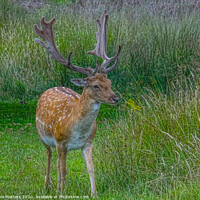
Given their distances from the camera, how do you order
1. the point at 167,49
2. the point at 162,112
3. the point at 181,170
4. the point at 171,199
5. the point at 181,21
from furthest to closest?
the point at 181,21, the point at 167,49, the point at 162,112, the point at 181,170, the point at 171,199

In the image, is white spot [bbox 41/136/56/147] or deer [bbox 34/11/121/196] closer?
deer [bbox 34/11/121/196]

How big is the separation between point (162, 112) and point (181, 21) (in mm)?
6570

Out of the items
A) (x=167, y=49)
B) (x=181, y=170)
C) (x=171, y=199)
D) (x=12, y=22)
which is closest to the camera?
(x=171, y=199)

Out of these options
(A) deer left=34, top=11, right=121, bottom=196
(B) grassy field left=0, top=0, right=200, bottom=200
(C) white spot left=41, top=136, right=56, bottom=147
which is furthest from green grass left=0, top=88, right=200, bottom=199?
(C) white spot left=41, top=136, right=56, bottom=147

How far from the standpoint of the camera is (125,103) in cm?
909

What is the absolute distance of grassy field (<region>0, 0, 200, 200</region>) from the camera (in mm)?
6766

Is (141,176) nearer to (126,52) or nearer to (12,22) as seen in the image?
(126,52)

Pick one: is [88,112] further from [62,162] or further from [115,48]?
[115,48]

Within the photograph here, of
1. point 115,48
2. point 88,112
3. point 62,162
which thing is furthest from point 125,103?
point 115,48

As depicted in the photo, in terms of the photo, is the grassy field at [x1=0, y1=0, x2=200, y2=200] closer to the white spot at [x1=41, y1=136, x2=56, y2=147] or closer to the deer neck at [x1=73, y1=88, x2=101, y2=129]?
the white spot at [x1=41, y1=136, x2=56, y2=147]

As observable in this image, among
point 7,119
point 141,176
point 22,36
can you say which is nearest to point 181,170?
point 141,176

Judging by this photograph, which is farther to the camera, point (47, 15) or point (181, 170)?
point (47, 15)

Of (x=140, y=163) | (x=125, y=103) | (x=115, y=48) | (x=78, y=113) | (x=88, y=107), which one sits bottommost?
(x=115, y=48)

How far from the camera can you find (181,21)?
14.1m
